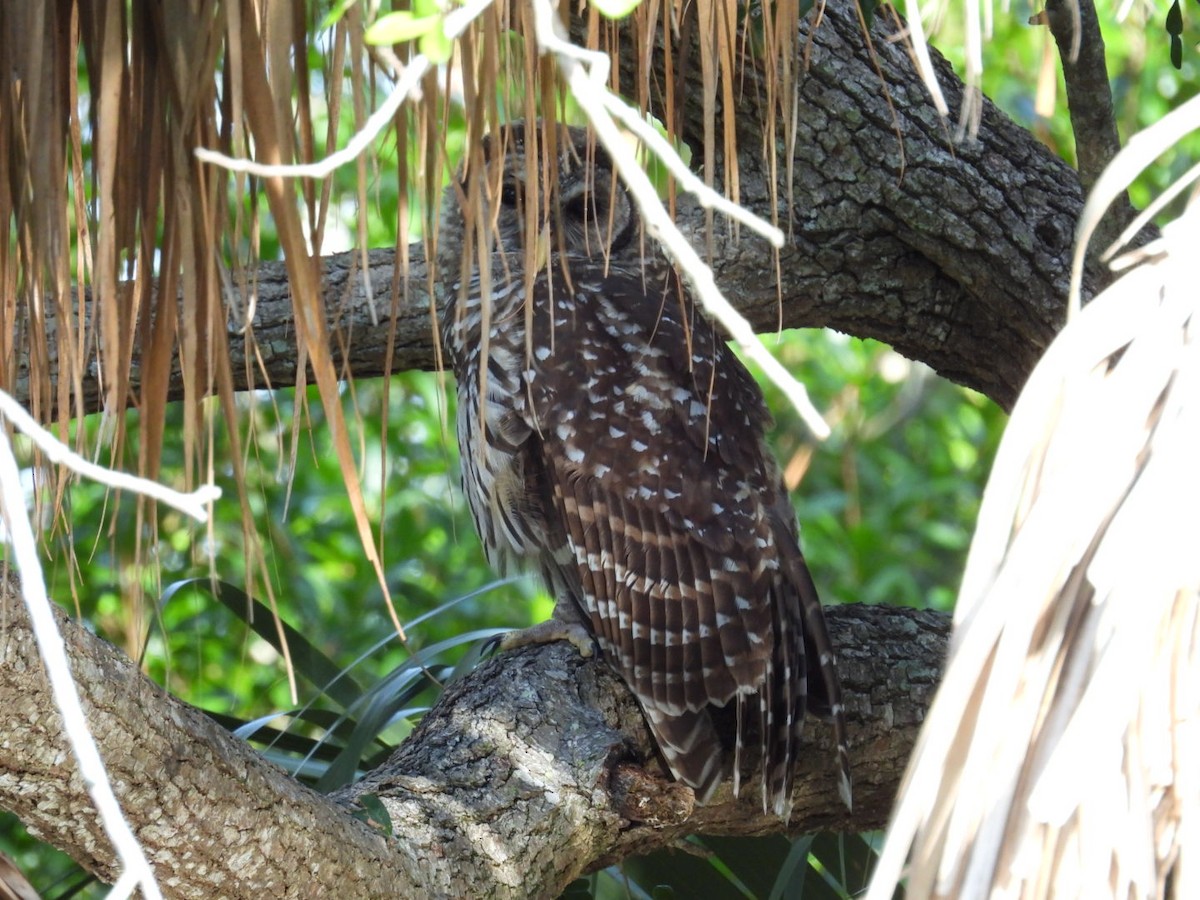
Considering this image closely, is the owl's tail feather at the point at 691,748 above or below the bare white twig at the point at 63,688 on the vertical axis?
below

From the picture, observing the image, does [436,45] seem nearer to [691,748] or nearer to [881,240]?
[691,748]

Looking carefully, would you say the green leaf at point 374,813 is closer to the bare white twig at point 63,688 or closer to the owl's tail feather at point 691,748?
the owl's tail feather at point 691,748

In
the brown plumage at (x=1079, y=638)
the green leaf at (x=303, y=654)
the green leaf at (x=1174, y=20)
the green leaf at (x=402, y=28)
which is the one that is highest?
the green leaf at (x=1174, y=20)

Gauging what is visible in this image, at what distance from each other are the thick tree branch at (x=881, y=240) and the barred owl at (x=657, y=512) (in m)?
0.23

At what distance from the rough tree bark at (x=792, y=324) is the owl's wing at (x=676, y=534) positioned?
13cm

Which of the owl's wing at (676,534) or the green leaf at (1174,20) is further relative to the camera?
the owl's wing at (676,534)

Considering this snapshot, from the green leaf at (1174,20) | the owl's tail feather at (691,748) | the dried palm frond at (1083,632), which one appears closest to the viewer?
the dried palm frond at (1083,632)

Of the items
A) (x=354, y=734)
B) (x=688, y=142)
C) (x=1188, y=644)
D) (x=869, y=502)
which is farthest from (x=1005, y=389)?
(x=869, y=502)

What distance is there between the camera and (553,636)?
318cm

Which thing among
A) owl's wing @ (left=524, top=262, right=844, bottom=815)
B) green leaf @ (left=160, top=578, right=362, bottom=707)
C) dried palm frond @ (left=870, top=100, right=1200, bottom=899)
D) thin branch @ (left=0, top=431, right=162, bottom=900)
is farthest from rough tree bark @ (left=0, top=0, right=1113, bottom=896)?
dried palm frond @ (left=870, top=100, right=1200, bottom=899)

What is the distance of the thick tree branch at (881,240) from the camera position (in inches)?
121

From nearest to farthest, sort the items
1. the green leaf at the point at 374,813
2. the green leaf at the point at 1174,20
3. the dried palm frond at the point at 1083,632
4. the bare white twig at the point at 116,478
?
the bare white twig at the point at 116,478
the dried palm frond at the point at 1083,632
the green leaf at the point at 374,813
the green leaf at the point at 1174,20

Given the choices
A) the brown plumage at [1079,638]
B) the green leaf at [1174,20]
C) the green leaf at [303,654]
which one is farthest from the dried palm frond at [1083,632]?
the green leaf at [303,654]

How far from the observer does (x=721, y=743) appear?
303 cm
